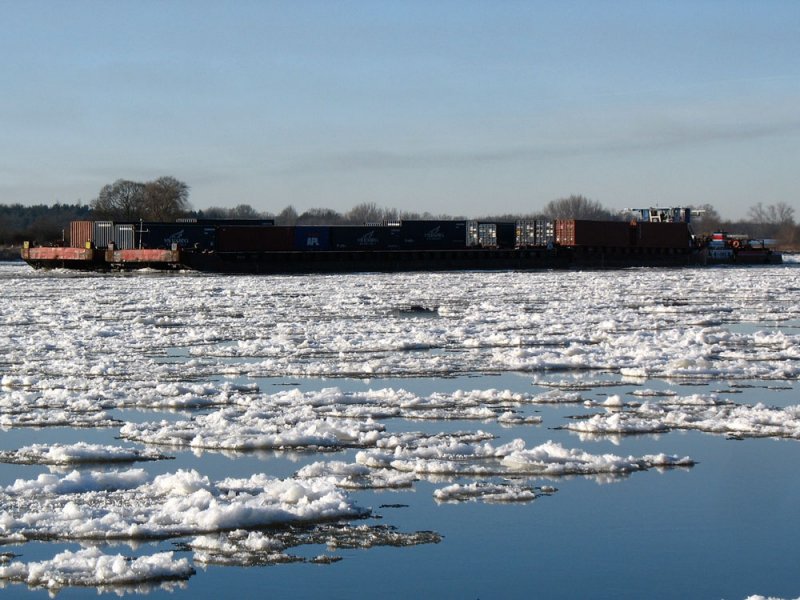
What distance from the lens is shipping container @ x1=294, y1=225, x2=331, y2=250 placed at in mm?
81625

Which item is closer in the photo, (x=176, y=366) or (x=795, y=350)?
(x=176, y=366)

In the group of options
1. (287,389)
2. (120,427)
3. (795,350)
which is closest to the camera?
(120,427)

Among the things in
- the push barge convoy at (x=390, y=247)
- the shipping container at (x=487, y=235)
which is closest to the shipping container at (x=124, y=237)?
the push barge convoy at (x=390, y=247)

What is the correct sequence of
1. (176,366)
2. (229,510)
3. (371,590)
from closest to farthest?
(371,590), (229,510), (176,366)

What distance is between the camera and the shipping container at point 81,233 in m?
84.4

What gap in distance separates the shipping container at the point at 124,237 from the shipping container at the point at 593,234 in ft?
108

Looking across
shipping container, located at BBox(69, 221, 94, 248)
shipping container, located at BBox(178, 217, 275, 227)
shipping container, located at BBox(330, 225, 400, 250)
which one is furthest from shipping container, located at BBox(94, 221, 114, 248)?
shipping container, located at BBox(330, 225, 400, 250)

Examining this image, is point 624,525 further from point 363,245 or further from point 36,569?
point 363,245

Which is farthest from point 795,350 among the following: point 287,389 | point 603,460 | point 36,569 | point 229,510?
point 36,569

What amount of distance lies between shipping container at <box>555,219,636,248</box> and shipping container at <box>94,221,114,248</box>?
113 ft

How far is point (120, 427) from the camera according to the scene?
12000 millimetres

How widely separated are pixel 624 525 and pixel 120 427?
19.7ft

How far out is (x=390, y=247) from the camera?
84938 millimetres

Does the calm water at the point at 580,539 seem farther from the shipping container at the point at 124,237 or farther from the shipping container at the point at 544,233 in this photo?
the shipping container at the point at 544,233
